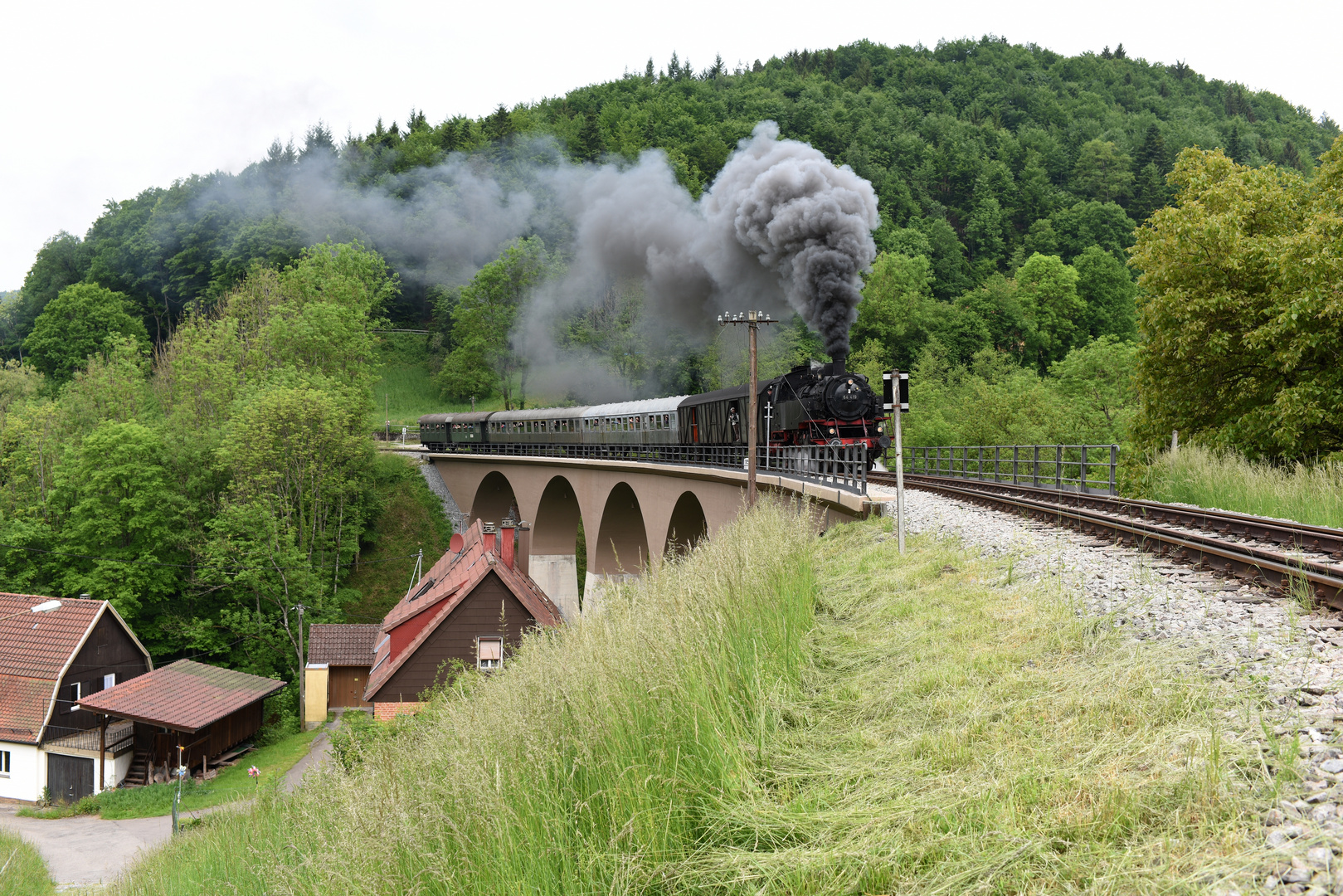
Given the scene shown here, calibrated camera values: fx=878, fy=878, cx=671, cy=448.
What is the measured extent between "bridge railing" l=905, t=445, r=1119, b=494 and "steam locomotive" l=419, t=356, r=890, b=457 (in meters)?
2.36

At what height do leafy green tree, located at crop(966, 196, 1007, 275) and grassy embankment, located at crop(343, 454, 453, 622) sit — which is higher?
leafy green tree, located at crop(966, 196, 1007, 275)

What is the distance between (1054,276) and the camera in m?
71.0

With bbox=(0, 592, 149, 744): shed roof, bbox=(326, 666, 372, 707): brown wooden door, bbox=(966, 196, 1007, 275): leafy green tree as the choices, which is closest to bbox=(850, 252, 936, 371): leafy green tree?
bbox=(966, 196, 1007, 275): leafy green tree

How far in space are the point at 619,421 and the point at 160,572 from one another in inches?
720

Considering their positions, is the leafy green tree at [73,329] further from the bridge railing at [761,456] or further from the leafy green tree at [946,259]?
the leafy green tree at [946,259]

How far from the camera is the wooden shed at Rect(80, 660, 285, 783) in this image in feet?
78.5

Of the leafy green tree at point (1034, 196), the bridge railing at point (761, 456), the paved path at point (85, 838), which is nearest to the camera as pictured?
the bridge railing at point (761, 456)

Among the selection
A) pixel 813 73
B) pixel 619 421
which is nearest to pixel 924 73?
pixel 813 73

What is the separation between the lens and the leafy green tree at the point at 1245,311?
13.6 m

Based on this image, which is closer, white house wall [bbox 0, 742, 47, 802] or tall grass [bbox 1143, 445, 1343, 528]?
tall grass [bbox 1143, 445, 1343, 528]

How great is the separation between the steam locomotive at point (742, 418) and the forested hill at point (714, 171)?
36221 mm

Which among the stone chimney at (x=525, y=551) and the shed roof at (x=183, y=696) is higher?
the stone chimney at (x=525, y=551)

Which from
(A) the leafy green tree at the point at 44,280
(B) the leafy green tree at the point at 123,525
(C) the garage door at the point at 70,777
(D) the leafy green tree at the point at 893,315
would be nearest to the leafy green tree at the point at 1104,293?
(D) the leafy green tree at the point at 893,315

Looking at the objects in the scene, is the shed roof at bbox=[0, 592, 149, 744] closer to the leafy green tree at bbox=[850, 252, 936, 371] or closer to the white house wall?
the white house wall
